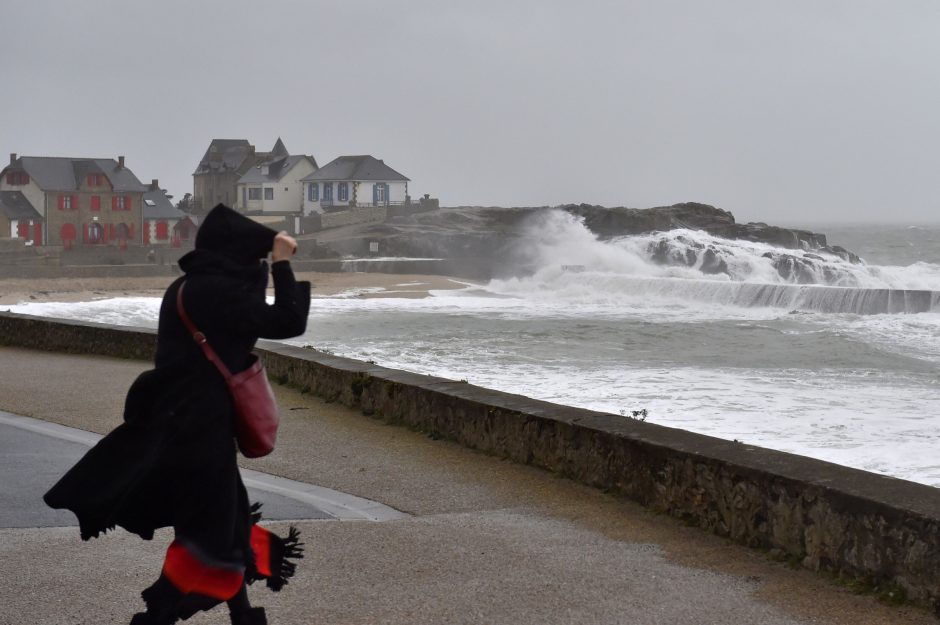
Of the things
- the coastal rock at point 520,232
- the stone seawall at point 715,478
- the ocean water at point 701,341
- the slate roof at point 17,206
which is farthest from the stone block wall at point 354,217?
the stone seawall at point 715,478

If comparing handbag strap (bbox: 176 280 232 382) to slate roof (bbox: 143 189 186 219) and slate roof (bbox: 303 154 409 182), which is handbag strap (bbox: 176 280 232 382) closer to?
slate roof (bbox: 143 189 186 219)

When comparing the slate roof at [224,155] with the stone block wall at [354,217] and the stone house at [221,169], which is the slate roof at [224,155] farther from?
the stone block wall at [354,217]

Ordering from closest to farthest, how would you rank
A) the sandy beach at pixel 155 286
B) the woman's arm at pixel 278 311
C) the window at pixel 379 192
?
the woman's arm at pixel 278 311
the sandy beach at pixel 155 286
the window at pixel 379 192

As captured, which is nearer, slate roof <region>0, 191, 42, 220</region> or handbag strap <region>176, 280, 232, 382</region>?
handbag strap <region>176, 280, 232, 382</region>

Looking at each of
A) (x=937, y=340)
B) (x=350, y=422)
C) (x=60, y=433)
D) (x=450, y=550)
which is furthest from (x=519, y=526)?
(x=937, y=340)

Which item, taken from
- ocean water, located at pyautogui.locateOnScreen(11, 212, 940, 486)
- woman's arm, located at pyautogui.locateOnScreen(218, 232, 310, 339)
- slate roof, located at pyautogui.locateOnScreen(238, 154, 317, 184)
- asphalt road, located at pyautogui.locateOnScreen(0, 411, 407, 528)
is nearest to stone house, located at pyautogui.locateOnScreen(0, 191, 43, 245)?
slate roof, located at pyautogui.locateOnScreen(238, 154, 317, 184)

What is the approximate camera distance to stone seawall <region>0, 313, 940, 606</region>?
4.82 metres

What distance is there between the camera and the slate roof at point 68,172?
72.5 meters

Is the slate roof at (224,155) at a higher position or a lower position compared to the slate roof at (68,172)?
higher

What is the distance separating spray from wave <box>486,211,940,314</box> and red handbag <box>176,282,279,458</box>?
34.3 m

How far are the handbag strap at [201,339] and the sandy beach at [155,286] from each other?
139 ft

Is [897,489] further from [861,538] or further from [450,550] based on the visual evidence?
[450,550]

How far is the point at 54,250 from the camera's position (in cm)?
5931

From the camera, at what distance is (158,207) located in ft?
258
